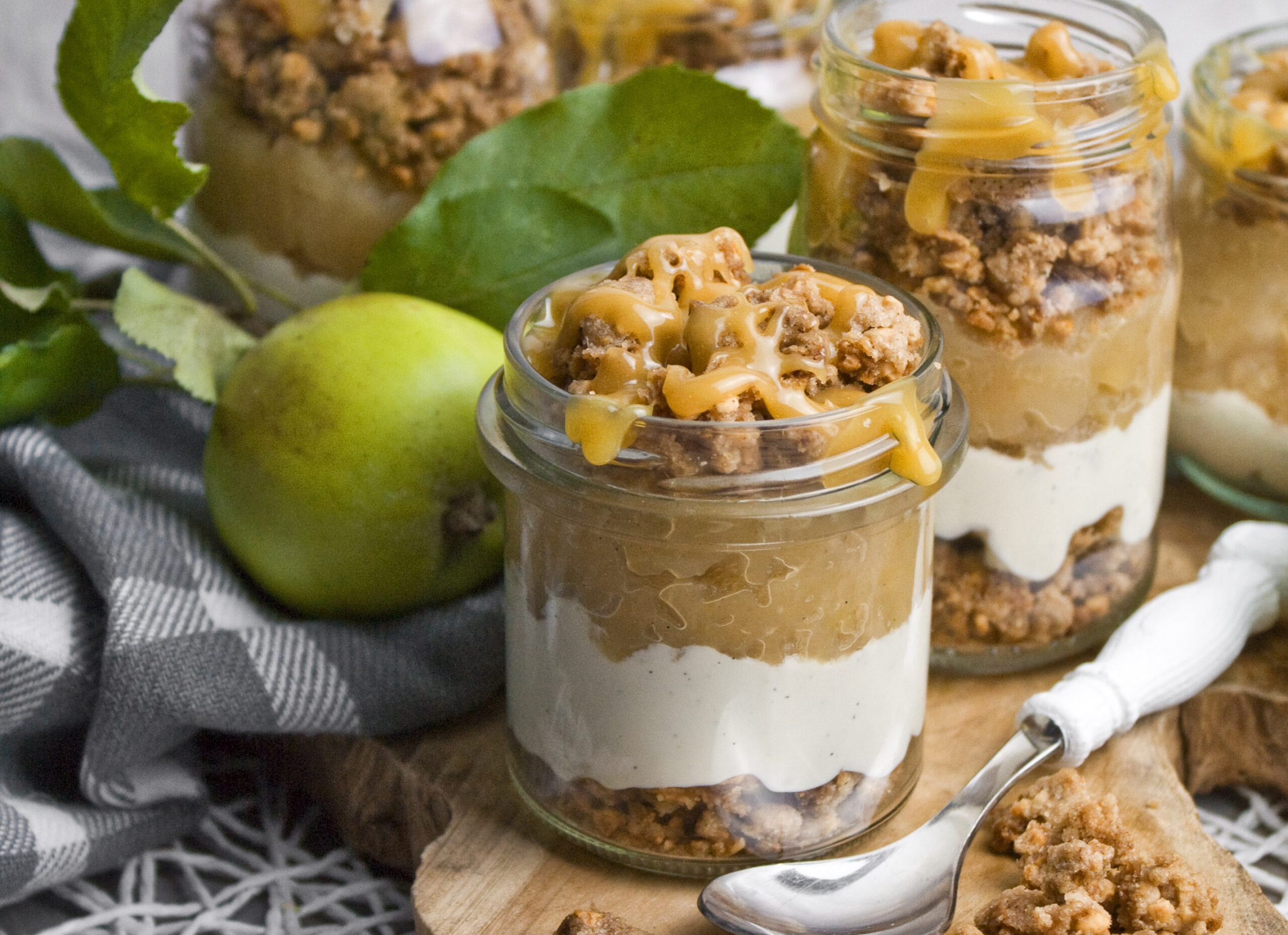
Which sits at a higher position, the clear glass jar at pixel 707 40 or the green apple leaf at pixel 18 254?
the clear glass jar at pixel 707 40

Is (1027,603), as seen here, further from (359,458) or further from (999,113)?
(359,458)

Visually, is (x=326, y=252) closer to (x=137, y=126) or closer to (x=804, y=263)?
(x=137, y=126)

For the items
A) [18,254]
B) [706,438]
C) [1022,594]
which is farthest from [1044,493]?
[18,254]

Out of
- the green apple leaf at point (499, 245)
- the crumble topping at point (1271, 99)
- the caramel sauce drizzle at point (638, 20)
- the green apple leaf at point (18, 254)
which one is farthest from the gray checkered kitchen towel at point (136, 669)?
the crumble topping at point (1271, 99)

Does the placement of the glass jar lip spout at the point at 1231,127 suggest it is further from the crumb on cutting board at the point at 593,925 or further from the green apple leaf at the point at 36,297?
the green apple leaf at the point at 36,297

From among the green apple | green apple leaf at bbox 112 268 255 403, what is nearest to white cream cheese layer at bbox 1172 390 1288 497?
the green apple

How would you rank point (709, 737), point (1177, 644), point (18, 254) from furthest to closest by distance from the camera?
point (18, 254) → point (1177, 644) → point (709, 737)
